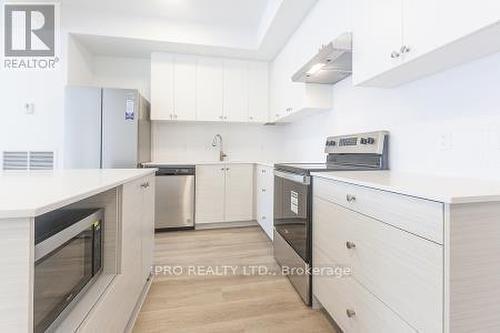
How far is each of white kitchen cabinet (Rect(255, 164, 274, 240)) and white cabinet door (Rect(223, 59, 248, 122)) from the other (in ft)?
2.70

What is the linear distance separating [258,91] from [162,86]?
130cm

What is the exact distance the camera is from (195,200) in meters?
3.38

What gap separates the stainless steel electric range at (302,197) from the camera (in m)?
1.72

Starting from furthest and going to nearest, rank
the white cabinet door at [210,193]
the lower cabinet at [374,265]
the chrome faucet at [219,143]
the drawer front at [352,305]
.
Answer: the chrome faucet at [219,143] → the white cabinet door at [210,193] → the drawer front at [352,305] → the lower cabinet at [374,265]

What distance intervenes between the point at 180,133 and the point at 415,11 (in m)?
3.14

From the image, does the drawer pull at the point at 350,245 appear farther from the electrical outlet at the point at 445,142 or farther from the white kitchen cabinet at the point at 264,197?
the white kitchen cabinet at the point at 264,197

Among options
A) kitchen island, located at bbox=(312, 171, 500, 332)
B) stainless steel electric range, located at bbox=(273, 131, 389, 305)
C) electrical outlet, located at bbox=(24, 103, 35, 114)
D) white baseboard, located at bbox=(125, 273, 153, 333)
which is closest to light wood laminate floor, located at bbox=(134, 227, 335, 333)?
white baseboard, located at bbox=(125, 273, 153, 333)

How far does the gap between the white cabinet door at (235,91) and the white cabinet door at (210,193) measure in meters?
0.79

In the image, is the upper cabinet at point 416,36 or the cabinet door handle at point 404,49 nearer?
the upper cabinet at point 416,36

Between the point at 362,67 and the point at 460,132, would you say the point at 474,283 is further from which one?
the point at 362,67

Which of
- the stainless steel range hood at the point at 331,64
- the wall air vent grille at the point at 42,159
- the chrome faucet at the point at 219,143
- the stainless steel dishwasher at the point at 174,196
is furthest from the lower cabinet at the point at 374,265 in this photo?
the wall air vent grille at the point at 42,159

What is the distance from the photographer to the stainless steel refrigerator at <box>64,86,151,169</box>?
2916mm

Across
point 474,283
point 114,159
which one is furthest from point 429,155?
point 114,159

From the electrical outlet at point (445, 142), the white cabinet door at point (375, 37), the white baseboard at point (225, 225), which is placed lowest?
the white baseboard at point (225, 225)
